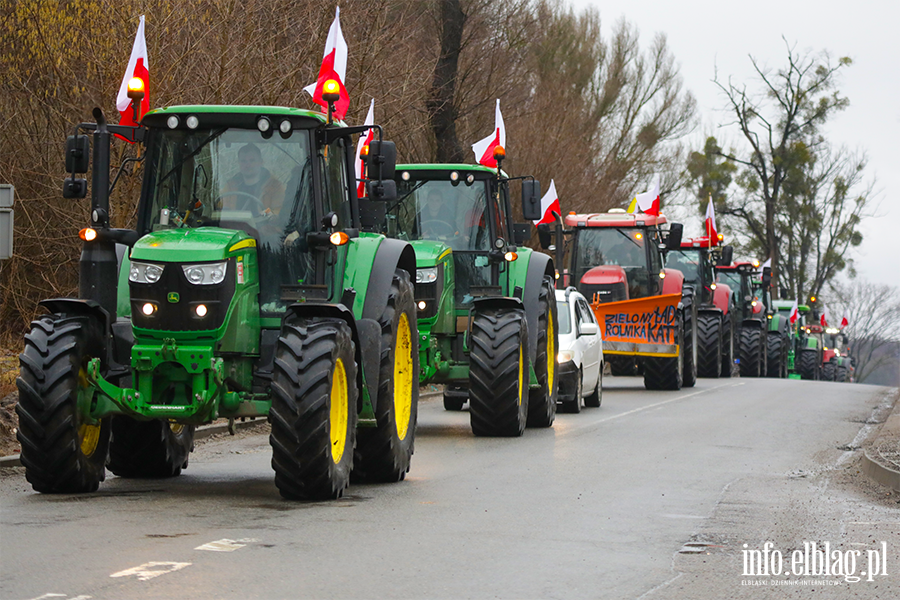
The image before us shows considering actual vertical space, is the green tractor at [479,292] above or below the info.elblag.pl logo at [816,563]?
above

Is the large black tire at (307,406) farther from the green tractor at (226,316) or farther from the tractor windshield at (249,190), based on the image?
the tractor windshield at (249,190)

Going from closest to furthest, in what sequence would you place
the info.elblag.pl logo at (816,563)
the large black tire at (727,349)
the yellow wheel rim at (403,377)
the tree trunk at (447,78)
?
the info.elblag.pl logo at (816,563) < the yellow wheel rim at (403,377) < the tree trunk at (447,78) < the large black tire at (727,349)

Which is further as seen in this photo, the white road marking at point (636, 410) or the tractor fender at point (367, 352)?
the white road marking at point (636, 410)

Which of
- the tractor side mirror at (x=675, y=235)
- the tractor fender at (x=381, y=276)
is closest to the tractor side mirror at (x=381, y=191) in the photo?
the tractor fender at (x=381, y=276)

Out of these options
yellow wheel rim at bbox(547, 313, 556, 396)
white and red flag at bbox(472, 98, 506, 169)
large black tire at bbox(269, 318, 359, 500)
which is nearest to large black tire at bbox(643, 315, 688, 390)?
white and red flag at bbox(472, 98, 506, 169)

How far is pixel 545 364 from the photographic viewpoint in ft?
Answer: 52.5

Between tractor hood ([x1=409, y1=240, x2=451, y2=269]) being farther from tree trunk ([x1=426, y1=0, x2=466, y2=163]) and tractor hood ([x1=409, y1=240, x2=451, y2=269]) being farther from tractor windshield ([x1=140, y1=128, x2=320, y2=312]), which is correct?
tree trunk ([x1=426, y1=0, x2=466, y2=163])

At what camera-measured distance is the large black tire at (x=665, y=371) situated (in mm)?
25406

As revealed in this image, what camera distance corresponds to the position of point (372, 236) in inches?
447

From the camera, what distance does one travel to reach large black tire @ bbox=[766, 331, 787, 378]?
4081cm

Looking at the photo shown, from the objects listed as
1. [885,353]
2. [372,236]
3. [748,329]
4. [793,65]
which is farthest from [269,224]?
[885,353]

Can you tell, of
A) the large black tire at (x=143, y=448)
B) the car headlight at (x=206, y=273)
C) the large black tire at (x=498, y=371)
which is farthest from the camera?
the large black tire at (x=498, y=371)

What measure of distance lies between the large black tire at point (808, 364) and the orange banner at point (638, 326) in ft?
78.4

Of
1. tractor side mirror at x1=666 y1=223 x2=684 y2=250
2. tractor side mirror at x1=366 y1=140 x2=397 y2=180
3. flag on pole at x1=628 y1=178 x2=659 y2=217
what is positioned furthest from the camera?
flag on pole at x1=628 y1=178 x2=659 y2=217
